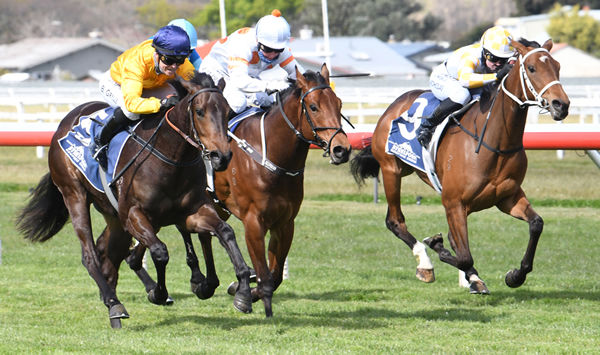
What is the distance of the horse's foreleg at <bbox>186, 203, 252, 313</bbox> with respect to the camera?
5.64 m

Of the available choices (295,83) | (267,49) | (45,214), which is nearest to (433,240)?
(295,83)

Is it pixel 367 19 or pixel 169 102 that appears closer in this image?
pixel 169 102

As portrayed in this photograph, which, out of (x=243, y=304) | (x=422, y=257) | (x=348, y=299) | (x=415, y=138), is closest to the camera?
(x=243, y=304)

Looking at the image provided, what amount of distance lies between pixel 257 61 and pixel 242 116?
1.36 ft

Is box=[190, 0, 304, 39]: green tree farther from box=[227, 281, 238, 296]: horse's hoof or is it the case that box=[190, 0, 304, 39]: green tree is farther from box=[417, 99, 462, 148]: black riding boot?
box=[227, 281, 238, 296]: horse's hoof

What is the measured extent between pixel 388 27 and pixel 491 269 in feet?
220

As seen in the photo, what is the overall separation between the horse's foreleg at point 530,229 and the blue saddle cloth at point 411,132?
0.87 metres

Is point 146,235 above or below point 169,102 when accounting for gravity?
below

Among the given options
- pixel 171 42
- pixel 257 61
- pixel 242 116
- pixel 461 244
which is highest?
pixel 171 42

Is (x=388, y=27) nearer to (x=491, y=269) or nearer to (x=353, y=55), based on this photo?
(x=353, y=55)

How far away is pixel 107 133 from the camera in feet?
20.4

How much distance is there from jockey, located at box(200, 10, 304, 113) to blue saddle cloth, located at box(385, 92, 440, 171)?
1.22m

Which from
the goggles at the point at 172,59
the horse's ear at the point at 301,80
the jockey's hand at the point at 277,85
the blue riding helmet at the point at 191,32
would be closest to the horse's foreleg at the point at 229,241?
the goggles at the point at 172,59

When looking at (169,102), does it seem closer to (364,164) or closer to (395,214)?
(395,214)
